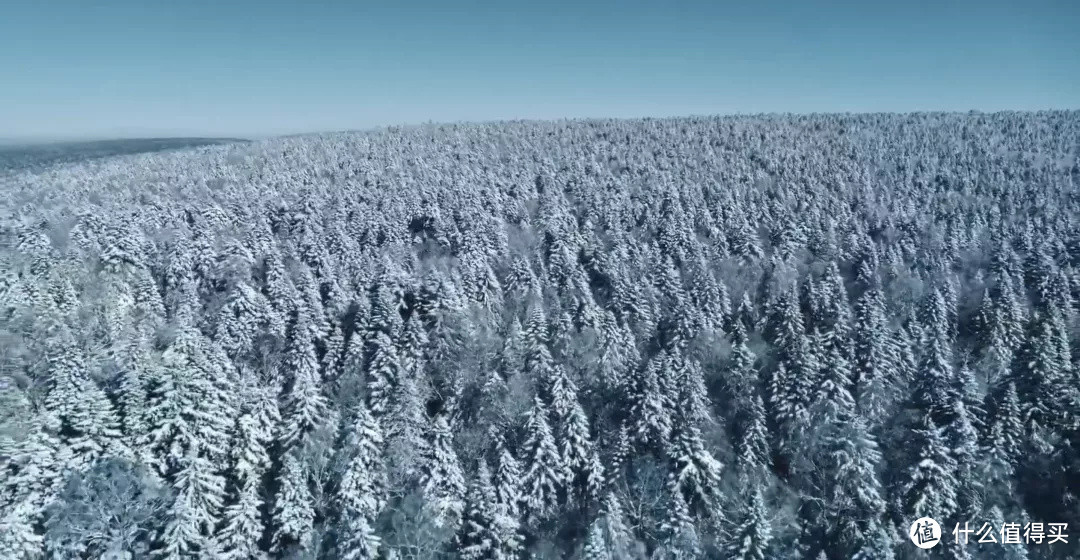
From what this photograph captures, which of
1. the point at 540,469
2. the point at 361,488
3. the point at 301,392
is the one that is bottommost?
the point at 540,469

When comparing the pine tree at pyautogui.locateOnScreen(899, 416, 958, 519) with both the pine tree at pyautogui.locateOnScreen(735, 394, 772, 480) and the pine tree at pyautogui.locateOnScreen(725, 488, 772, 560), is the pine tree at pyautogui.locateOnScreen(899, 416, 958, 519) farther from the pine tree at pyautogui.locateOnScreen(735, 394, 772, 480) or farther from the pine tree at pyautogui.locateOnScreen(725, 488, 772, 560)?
the pine tree at pyautogui.locateOnScreen(725, 488, 772, 560)

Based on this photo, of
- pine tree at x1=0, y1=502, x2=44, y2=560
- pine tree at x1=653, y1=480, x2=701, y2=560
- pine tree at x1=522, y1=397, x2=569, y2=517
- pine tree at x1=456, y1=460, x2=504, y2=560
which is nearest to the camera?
pine tree at x1=0, y1=502, x2=44, y2=560

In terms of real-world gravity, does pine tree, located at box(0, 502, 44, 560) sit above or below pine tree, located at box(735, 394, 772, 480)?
above

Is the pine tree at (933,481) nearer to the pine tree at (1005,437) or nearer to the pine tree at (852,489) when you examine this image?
A: the pine tree at (852,489)

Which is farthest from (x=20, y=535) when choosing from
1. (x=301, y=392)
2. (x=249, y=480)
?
(x=301, y=392)

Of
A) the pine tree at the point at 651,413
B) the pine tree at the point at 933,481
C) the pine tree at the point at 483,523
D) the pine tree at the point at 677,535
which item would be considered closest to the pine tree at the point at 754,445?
the pine tree at the point at 651,413

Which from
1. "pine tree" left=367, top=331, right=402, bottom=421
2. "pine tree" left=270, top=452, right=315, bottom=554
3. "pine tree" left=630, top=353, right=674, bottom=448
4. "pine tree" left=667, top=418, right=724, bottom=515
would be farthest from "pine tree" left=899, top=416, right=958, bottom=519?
"pine tree" left=367, top=331, right=402, bottom=421

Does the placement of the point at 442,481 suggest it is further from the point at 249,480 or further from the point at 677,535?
the point at 677,535

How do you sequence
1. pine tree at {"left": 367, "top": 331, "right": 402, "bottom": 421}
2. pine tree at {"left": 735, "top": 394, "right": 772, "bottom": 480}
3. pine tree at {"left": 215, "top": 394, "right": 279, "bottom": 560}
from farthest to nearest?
pine tree at {"left": 367, "top": 331, "right": 402, "bottom": 421} → pine tree at {"left": 735, "top": 394, "right": 772, "bottom": 480} → pine tree at {"left": 215, "top": 394, "right": 279, "bottom": 560}

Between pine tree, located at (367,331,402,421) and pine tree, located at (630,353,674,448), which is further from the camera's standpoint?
pine tree, located at (367,331,402,421)
